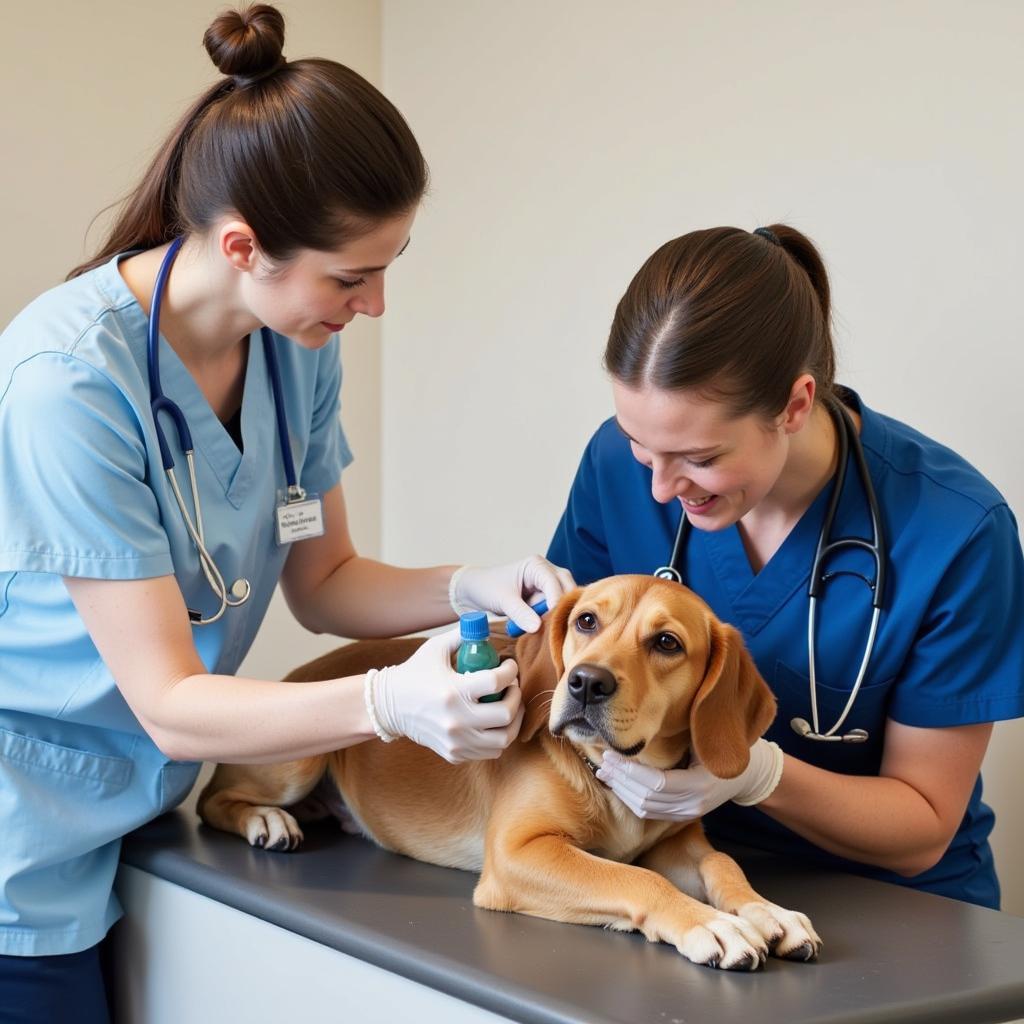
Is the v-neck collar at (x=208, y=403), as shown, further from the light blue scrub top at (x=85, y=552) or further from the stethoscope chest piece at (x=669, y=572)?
the stethoscope chest piece at (x=669, y=572)

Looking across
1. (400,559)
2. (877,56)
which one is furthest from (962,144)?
(400,559)

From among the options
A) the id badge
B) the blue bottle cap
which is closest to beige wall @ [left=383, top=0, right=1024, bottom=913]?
the blue bottle cap

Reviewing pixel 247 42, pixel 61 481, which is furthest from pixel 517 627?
pixel 247 42

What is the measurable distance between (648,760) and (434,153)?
201cm

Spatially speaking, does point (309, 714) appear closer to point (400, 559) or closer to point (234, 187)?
point (234, 187)

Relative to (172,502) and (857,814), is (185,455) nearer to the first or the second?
(172,502)

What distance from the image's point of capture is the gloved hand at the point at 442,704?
1.34 metres

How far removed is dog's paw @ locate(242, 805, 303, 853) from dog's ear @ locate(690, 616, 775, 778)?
0.56 m

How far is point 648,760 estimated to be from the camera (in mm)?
1450

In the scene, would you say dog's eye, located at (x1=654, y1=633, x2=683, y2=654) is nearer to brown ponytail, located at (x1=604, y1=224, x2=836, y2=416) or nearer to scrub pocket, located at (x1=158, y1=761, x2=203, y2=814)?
brown ponytail, located at (x1=604, y1=224, x2=836, y2=416)

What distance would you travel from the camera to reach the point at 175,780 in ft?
5.16

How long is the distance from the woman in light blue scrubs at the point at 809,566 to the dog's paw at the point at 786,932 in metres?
0.17

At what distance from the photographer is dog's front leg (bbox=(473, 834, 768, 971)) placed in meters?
1.19

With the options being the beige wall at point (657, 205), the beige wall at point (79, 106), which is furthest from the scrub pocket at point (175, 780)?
the beige wall at point (79, 106)
